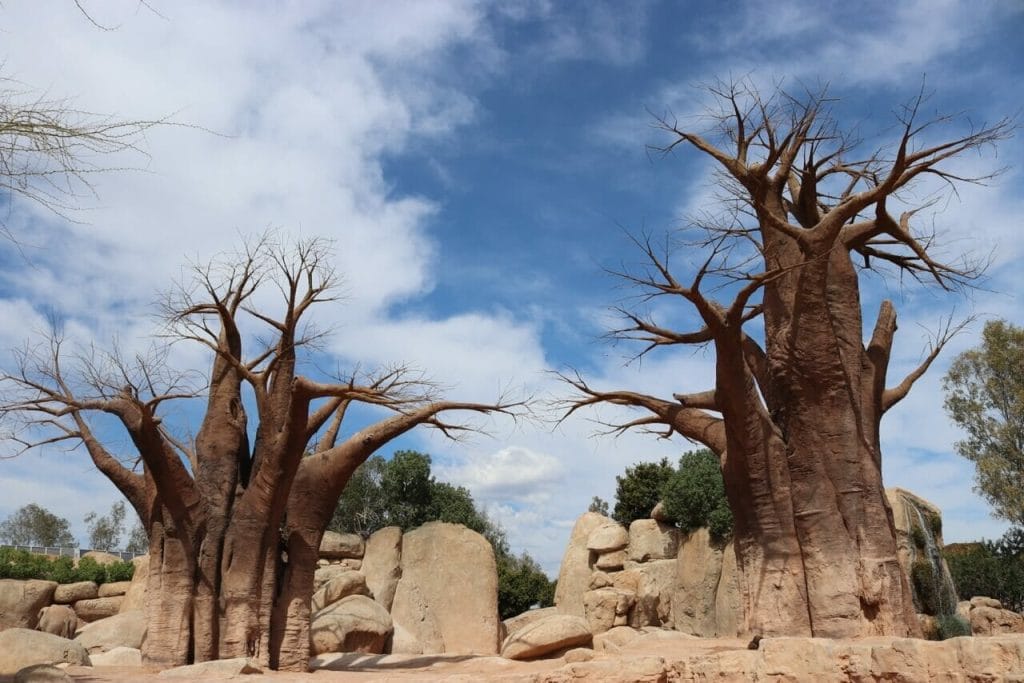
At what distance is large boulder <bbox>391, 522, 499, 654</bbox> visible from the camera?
17234mm

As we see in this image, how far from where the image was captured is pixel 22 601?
62.4 feet

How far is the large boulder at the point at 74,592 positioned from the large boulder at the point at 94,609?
18 cm

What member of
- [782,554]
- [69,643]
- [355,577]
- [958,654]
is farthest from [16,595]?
[958,654]

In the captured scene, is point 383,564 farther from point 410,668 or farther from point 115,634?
point 410,668

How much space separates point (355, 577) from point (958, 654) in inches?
521

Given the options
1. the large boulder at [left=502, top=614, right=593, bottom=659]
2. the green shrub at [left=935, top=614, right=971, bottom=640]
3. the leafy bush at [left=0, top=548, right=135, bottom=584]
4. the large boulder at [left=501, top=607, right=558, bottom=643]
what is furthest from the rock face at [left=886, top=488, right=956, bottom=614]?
the leafy bush at [left=0, top=548, right=135, bottom=584]

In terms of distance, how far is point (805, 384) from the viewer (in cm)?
1094

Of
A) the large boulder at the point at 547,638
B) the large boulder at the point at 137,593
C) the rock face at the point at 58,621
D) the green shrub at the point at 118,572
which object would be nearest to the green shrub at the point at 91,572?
the green shrub at the point at 118,572

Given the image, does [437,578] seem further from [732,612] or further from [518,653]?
[732,612]

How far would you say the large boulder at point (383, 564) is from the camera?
17719 millimetres

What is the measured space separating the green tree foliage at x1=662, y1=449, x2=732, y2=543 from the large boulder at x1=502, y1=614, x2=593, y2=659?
315 inches

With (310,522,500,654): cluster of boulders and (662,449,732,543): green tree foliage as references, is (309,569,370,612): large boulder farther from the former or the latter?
(662,449,732,543): green tree foliage

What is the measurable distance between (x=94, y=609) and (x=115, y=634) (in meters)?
5.68

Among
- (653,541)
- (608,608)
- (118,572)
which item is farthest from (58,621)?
(653,541)
